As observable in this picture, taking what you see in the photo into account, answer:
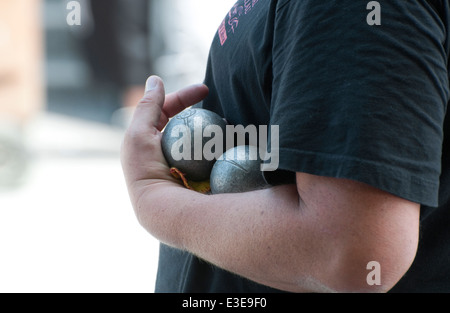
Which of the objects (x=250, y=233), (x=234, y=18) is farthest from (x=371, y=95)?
(x=234, y=18)

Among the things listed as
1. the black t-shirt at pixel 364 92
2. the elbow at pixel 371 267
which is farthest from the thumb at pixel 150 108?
the elbow at pixel 371 267

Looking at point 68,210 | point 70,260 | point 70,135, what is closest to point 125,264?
point 70,260

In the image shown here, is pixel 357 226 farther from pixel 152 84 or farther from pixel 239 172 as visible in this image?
pixel 152 84

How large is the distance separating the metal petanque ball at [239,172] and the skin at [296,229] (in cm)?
8

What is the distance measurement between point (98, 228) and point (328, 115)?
11.9 feet

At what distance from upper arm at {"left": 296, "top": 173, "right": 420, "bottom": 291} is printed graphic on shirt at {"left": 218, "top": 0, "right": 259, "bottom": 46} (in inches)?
18.6

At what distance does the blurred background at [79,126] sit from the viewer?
369 centimetres

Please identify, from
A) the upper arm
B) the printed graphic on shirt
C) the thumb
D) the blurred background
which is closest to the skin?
the upper arm

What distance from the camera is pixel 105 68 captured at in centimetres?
830

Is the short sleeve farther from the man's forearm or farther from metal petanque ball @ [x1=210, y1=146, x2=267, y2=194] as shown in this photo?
metal petanque ball @ [x1=210, y1=146, x2=267, y2=194]

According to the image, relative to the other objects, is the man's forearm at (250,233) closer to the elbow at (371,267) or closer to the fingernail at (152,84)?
the elbow at (371,267)

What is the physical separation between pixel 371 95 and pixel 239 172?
1.32 ft

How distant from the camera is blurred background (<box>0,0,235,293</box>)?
3.69m

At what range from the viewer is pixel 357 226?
35.6 inches
